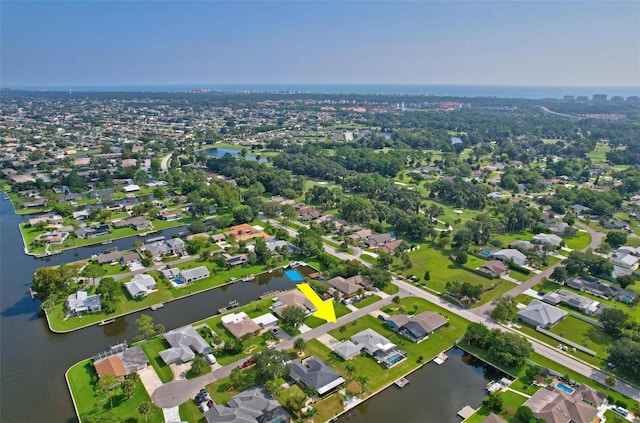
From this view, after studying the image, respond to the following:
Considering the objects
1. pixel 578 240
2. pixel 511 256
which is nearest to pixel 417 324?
pixel 511 256

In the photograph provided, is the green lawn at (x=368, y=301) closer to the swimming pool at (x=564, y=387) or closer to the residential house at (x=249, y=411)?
the residential house at (x=249, y=411)

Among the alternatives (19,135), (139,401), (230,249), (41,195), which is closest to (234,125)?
(19,135)

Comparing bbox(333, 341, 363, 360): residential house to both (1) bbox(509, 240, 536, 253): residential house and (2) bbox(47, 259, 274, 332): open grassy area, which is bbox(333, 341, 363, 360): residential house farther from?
(1) bbox(509, 240, 536, 253): residential house

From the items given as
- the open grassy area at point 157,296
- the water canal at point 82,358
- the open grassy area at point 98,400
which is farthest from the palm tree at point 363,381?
the open grassy area at point 157,296

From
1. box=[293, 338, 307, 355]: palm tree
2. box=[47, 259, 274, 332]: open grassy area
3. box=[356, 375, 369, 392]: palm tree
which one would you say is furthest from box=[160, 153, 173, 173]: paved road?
box=[356, 375, 369, 392]: palm tree

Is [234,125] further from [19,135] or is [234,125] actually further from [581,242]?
[581,242]
